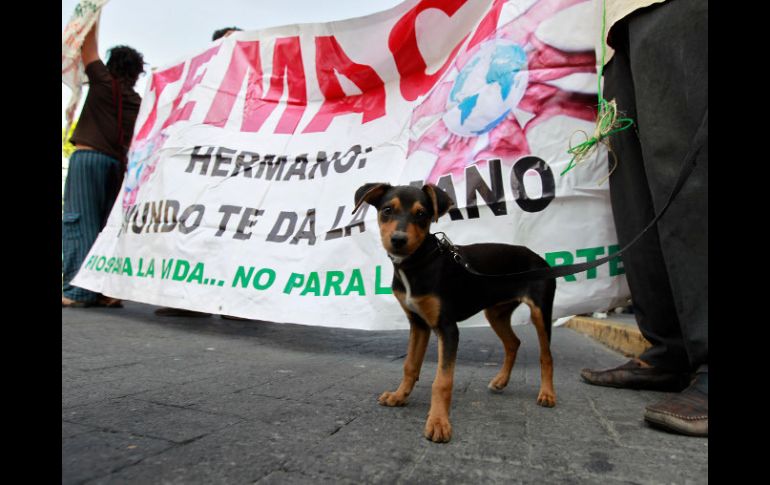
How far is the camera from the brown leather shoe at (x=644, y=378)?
7.94 feet

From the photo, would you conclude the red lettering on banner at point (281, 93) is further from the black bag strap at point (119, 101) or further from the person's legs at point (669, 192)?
the person's legs at point (669, 192)

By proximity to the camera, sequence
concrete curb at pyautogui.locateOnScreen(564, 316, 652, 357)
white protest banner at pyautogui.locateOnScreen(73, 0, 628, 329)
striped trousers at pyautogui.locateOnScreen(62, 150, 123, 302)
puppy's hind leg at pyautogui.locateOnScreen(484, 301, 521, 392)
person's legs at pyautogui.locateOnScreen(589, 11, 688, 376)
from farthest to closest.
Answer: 1. striped trousers at pyautogui.locateOnScreen(62, 150, 123, 302)
2. concrete curb at pyautogui.locateOnScreen(564, 316, 652, 357)
3. white protest banner at pyautogui.locateOnScreen(73, 0, 628, 329)
4. puppy's hind leg at pyautogui.locateOnScreen(484, 301, 521, 392)
5. person's legs at pyautogui.locateOnScreen(589, 11, 688, 376)

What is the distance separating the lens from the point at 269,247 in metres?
3.70

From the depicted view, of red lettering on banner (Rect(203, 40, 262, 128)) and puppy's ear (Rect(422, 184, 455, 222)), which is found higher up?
red lettering on banner (Rect(203, 40, 262, 128))

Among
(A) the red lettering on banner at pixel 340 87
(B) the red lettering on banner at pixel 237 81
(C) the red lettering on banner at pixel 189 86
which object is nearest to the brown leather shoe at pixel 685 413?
(A) the red lettering on banner at pixel 340 87

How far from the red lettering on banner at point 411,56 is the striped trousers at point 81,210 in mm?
3885

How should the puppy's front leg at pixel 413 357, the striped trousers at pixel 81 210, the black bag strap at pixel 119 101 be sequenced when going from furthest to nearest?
the black bag strap at pixel 119 101
the striped trousers at pixel 81 210
the puppy's front leg at pixel 413 357

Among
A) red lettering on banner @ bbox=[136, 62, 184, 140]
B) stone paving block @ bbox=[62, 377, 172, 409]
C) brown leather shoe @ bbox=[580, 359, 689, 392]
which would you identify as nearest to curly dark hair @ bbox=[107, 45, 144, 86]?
red lettering on banner @ bbox=[136, 62, 184, 140]

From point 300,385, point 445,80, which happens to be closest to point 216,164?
point 445,80

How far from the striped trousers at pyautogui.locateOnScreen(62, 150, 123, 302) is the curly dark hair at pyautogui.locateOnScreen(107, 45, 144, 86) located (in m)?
1.05

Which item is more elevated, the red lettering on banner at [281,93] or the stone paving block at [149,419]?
the red lettering on banner at [281,93]

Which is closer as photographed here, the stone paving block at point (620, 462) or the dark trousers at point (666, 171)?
the stone paving block at point (620, 462)

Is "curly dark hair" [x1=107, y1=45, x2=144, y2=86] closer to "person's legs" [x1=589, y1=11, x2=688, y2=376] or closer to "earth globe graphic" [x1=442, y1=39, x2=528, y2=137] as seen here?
"earth globe graphic" [x1=442, y1=39, x2=528, y2=137]

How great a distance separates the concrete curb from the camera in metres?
3.63
